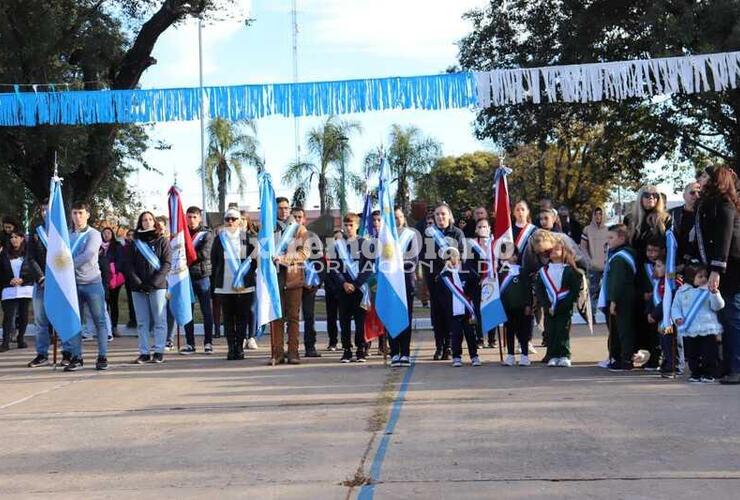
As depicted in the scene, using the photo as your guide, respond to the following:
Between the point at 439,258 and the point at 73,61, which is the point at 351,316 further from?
the point at 73,61

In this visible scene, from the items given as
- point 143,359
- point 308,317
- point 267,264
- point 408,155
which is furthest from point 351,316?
point 408,155

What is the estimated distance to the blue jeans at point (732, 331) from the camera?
8641 millimetres

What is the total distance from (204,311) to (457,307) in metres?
4.23

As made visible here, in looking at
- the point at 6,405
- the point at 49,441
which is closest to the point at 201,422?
the point at 49,441

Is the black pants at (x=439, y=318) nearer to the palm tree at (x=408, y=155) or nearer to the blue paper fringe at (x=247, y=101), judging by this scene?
the blue paper fringe at (x=247, y=101)

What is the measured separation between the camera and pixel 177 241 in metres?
12.4

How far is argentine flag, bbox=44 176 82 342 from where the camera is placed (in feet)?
35.9

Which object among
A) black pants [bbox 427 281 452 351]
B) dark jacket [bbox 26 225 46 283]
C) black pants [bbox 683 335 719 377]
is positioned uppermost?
dark jacket [bbox 26 225 46 283]

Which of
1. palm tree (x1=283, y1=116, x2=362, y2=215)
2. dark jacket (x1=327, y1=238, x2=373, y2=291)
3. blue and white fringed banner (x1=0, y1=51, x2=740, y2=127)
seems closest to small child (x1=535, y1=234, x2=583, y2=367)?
dark jacket (x1=327, y1=238, x2=373, y2=291)

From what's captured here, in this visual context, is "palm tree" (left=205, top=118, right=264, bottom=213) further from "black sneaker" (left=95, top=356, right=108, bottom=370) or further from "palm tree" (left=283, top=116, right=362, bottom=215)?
"black sneaker" (left=95, top=356, right=108, bottom=370)

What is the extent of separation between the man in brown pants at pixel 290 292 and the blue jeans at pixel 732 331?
16.3 feet

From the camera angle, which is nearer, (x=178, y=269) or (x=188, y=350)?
(x=178, y=269)

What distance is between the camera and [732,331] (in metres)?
8.64

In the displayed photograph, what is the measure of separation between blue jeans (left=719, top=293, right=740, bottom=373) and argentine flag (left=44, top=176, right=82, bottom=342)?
7278mm
